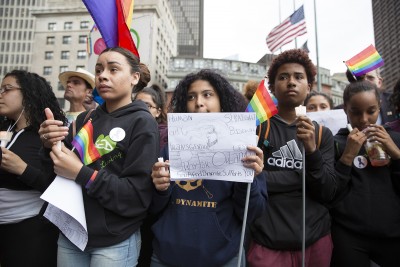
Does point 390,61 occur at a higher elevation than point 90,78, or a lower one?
higher

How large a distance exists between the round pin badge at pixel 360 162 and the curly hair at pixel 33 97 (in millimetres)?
2956

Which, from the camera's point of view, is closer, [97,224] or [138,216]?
[97,224]

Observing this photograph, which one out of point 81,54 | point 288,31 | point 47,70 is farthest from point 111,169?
point 47,70

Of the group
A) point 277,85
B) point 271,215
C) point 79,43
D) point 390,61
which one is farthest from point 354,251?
point 79,43

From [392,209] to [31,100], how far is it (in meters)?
3.39

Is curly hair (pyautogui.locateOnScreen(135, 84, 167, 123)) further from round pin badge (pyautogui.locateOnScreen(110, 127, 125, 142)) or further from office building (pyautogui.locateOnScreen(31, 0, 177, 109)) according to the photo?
office building (pyautogui.locateOnScreen(31, 0, 177, 109))

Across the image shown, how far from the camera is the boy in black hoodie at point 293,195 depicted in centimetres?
223

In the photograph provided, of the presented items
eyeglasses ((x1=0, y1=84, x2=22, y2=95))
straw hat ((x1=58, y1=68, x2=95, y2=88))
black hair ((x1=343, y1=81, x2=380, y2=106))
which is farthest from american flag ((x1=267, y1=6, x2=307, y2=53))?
eyeglasses ((x1=0, y1=84, x2=22, y2=95))

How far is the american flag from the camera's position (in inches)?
399

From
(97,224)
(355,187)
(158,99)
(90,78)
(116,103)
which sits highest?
(90,78)

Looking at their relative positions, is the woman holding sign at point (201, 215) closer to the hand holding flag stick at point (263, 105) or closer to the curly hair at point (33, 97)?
the hand holding flag stick at point (263, 105)

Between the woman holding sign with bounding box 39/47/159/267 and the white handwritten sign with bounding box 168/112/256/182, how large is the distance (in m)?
Result: 0.21

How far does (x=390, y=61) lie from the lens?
35156mm

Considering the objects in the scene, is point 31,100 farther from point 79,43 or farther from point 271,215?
point 79,43
